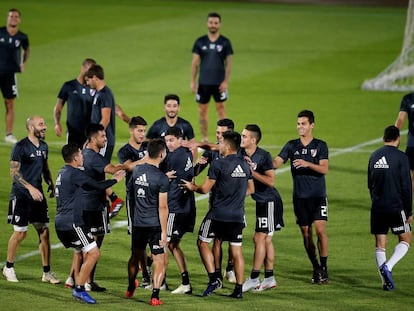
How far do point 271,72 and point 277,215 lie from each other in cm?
1757

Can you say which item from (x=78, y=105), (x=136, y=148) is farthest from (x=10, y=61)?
(x=136, y=148)

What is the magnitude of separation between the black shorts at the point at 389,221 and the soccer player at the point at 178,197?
236cm

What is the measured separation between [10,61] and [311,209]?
10952mm

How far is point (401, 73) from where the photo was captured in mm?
30719

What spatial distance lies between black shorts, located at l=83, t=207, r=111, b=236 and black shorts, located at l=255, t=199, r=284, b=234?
1.93 metres

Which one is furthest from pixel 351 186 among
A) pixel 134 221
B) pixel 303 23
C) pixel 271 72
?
pixel 303 23

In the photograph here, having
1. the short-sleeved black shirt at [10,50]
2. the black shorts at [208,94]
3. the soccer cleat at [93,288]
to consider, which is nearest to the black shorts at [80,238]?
the soccer cleat at [93,288]

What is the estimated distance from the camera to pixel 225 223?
15156mm

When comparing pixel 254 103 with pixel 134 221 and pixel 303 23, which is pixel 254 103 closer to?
pixel 303 23

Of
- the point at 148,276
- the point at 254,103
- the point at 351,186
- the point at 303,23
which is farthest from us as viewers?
the point at 303,23

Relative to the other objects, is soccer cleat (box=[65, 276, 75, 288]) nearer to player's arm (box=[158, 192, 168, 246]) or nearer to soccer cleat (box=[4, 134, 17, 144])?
player's arm (box=[158, 192, 168, 246])

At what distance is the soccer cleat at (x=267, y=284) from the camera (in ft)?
51.1

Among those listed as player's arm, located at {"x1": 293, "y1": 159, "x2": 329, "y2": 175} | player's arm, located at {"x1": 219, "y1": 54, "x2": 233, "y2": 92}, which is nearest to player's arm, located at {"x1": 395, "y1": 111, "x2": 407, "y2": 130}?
player's arm, located at {"x1": 293, "y1": 159, "x2": 329, "y2": 175}

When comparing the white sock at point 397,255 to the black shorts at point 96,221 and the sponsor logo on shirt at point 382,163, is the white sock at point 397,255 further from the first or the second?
the black shorts at point 96,221
